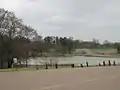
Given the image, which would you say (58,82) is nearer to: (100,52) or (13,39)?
(13,39)

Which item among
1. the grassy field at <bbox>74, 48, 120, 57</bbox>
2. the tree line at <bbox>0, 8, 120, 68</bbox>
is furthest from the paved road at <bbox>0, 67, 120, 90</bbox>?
the grassy field at <bbox>74, 48, 120, 57</bbox>

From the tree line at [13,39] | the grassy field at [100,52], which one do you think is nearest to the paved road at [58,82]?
the tree line at [13,39]

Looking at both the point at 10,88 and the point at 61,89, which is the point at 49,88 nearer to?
the point at 61,89

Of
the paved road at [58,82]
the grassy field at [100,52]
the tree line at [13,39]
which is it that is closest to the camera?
the paved road at [58,82]

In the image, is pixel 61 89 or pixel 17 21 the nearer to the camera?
pixel 61 89

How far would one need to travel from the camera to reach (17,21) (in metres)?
59.2

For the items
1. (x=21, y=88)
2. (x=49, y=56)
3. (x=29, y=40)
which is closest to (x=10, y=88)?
(x=21, y=88)

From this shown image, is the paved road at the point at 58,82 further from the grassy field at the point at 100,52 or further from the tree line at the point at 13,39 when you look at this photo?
the grassy field at the point at 100,52

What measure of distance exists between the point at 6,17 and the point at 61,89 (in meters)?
45.5

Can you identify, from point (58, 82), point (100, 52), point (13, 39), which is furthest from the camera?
point (100, 52)

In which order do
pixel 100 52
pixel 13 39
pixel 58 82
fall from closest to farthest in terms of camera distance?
pixel 58 82
pixel 13 39
pixel 100 52

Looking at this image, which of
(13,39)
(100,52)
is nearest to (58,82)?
(13,39)

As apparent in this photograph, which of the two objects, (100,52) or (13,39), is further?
(100,52)

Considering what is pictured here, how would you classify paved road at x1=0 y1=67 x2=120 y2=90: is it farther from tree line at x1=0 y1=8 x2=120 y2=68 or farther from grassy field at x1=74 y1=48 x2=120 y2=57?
grassy field at x1=74 y1=48 x2=120 y2=57
